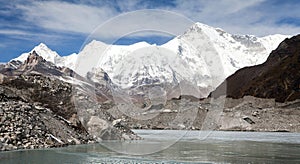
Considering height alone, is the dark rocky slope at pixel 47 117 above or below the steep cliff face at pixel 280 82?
below

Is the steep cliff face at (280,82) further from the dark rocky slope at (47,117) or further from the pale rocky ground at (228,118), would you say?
the dark rocky slope at (47,117)

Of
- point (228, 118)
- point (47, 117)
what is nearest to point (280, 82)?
point (228, 118)

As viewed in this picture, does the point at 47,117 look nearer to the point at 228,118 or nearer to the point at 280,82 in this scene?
the point at 228,118

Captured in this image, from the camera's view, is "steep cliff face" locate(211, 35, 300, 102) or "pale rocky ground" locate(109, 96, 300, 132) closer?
"pale rocky ground" locate(109, 96, 300, 132)

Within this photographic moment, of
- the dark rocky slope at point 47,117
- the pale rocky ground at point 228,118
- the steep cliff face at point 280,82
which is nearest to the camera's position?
the dark rocky slope at point 47,117

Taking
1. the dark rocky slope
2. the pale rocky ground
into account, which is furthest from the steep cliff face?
the dark rocky slope

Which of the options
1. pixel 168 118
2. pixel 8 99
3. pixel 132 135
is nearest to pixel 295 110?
pixel 168 118

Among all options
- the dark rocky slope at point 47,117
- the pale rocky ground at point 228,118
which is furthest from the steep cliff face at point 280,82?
the dark rocky slope at point 47,117

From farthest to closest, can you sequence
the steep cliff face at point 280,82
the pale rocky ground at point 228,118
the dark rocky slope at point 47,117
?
the steep cliff face at point 280,82 → the pale rocky ground at point 228,118 → the dark rocky slope at point 47,117

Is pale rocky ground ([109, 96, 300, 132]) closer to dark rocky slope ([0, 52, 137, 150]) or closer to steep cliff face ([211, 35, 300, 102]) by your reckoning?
steep cliff face ([211, 35, 300, 102])

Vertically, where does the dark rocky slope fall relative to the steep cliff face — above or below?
below

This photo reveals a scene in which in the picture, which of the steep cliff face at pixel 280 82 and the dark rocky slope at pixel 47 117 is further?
the steep cliff face at pixel 280 82

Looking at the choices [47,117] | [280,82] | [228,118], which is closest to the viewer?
[47,117]
